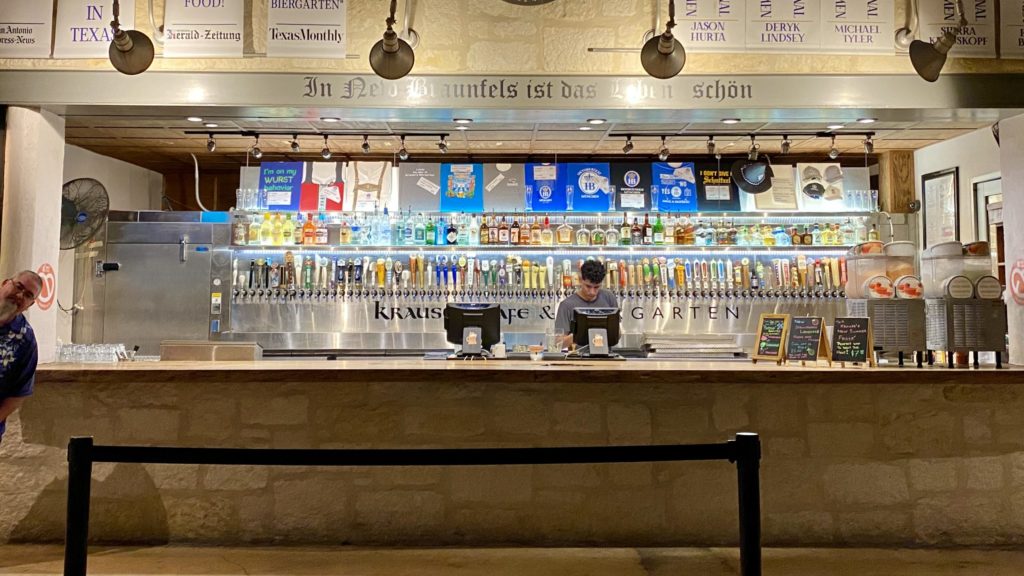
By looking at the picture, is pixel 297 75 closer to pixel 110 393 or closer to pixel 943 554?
pixel 110 393

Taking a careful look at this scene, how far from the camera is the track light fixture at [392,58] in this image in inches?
142

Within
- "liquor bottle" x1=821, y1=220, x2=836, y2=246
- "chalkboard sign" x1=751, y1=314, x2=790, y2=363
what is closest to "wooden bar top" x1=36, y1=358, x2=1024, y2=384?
"chalkboard sign" x1=751, y1=314, x2=790, y2=363

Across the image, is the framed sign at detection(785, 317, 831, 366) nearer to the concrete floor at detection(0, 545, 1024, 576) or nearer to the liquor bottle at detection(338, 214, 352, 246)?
the concrete floor at detection(0, 545, 1024, 576)

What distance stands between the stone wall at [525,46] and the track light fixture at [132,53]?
30 centimetres

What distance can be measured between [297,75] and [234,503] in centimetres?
238

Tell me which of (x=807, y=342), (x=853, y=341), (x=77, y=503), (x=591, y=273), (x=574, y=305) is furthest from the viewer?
(x=574, y=305)

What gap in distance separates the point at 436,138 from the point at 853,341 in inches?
161

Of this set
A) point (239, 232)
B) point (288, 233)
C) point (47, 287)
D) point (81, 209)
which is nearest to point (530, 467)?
point (47, 287)

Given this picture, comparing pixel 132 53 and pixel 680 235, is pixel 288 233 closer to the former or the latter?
pixel 132 53

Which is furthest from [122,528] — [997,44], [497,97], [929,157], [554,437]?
[929,157]

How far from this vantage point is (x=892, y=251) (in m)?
3.54

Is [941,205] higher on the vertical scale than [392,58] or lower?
lower

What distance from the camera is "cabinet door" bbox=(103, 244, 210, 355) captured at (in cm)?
654

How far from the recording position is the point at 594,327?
4594 mm
